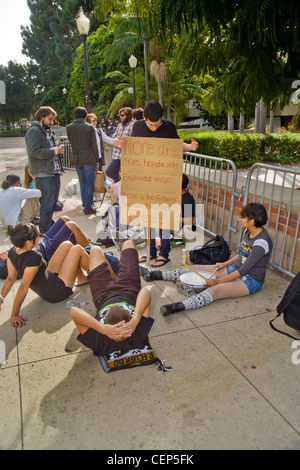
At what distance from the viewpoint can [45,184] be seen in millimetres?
5484

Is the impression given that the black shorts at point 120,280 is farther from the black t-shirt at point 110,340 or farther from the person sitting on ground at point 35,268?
the person sitting on ground at point 35,268

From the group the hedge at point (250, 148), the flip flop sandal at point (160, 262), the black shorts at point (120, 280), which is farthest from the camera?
the hedge at point (250, 148)

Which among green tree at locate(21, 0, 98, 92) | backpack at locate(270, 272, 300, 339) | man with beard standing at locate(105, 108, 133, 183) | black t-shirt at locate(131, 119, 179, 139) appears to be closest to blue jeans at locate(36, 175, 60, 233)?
man with beard standing at locate(105, 108, 133, 183)

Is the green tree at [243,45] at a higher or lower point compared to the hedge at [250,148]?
higher

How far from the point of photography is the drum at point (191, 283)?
3713mm

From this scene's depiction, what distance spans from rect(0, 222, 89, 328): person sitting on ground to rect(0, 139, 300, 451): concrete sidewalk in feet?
0.80

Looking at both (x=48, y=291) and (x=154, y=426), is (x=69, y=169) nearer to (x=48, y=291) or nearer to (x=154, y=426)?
(x=48, y=291)

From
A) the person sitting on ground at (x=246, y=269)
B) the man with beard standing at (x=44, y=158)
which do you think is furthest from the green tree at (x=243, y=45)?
the man with beard standing at (x=44, y=158)

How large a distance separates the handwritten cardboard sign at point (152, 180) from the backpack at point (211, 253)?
0.65 m

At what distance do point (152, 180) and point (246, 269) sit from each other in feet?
4.79

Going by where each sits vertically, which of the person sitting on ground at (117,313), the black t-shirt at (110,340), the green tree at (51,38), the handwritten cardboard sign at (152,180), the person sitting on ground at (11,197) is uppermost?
the green tree at (51,38)

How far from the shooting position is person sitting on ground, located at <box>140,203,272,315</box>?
3.50 m

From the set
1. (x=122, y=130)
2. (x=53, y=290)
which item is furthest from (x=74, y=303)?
(x=122, y=130)
